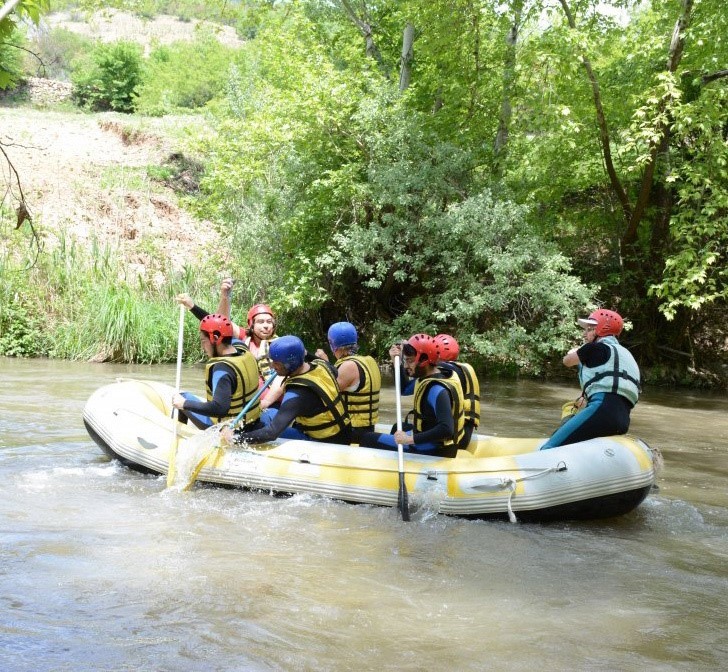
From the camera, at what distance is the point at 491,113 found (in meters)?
14.4

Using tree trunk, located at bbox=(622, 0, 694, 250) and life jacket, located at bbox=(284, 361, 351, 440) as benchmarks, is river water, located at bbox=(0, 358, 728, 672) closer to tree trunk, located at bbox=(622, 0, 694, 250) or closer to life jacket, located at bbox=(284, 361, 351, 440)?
life jacket, located at bbox=(284, 361, 351, 440)

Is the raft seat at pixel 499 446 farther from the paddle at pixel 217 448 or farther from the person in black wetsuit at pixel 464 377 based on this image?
the paddle at pixel 217 448

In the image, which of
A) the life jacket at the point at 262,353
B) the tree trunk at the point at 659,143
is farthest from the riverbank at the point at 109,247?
the tree trunk at the point at 659,143

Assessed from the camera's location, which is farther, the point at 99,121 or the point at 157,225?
the point at 99,121

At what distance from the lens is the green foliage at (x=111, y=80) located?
1180 inches

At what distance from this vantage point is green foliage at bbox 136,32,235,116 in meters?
29.8

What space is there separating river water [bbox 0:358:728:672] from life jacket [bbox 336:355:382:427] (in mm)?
695

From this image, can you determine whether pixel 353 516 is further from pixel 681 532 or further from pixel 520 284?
pixel 520 284

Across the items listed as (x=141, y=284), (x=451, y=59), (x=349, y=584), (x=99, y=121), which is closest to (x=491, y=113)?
(x=451, y=59)

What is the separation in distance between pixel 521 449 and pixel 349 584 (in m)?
2.30

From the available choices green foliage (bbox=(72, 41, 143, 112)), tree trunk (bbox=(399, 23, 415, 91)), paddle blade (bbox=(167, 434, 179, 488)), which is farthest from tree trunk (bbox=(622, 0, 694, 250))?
green foliage (bbox=(72, 41, 143, 112))

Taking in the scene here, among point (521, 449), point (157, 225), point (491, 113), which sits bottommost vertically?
point (521, 449)

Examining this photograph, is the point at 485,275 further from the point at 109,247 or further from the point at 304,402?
the point at 304,402

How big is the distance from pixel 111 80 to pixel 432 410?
28.2 meters
